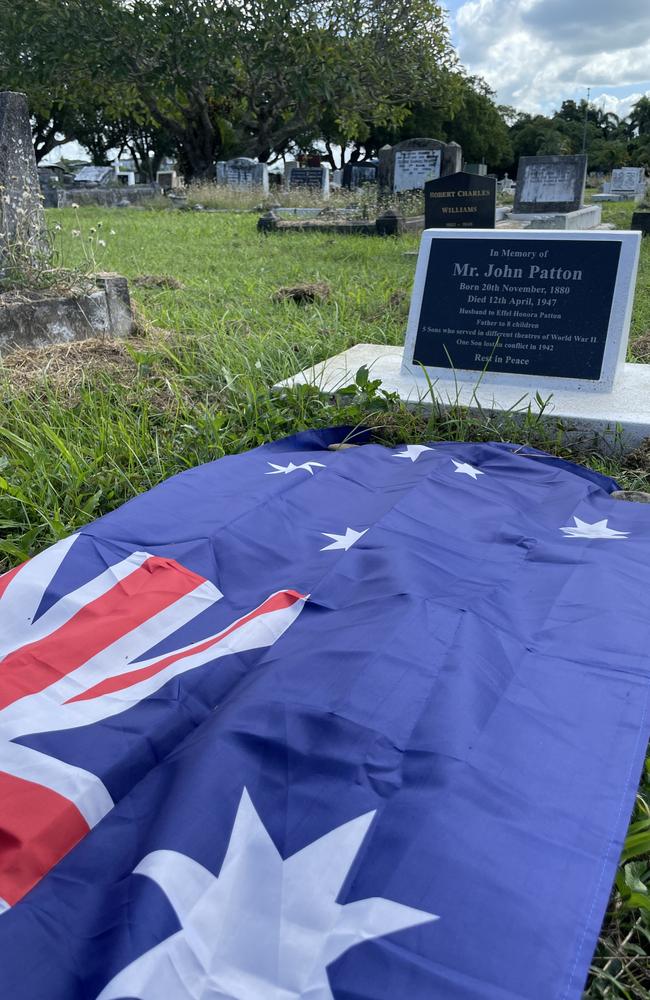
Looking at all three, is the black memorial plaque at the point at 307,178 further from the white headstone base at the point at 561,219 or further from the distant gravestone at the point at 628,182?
the distant gravestone at the point at 628,182

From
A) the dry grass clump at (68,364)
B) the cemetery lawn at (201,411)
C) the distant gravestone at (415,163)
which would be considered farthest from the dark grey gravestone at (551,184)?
the dry grass clump at (68,364)

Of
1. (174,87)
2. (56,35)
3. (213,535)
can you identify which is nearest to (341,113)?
(174,87)

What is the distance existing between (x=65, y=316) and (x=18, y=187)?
0.99 metres

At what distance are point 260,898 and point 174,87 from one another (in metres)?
24.1

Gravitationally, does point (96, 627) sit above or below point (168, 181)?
below

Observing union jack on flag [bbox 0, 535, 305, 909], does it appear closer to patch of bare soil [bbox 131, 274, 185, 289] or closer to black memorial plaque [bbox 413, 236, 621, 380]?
black memorial plaque [bbox 413, 236, 621, 380]

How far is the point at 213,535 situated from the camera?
2156 mm

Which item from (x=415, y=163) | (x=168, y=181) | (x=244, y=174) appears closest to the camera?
(x=415, y=163)

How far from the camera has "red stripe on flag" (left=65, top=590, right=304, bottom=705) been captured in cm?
155

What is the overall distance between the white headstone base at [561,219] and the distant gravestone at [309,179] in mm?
7343

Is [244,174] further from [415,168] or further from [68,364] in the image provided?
[68,364]

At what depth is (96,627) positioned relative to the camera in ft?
5.77

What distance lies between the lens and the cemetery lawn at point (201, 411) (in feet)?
7.72

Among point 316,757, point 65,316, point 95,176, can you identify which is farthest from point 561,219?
point 95,176
